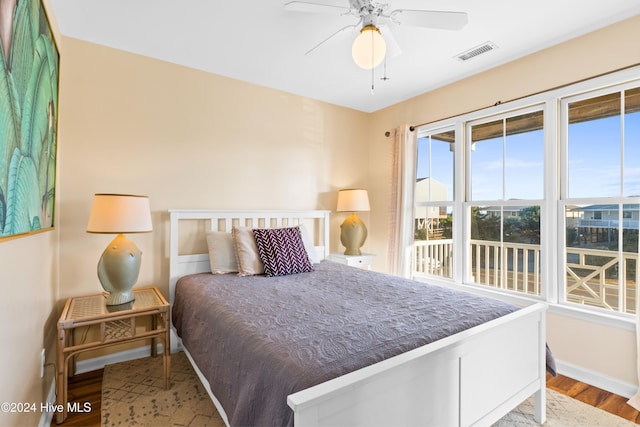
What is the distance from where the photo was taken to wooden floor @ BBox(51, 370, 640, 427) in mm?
1883

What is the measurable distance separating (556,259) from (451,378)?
1822mm

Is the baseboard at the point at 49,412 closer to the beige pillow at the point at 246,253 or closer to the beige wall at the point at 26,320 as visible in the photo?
the beige wall at the point at 26,320

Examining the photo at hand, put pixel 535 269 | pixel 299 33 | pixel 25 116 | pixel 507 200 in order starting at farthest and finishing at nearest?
pixel 507 200 → pixel 535 269 → pixel 299 33 → pixel 25 116

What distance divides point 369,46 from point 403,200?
214cm

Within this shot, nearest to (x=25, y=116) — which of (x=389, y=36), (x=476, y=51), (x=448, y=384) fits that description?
(x=389, y=36)

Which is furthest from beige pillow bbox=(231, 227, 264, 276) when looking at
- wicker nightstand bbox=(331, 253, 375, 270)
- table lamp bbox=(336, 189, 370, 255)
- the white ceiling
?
the white ceiling

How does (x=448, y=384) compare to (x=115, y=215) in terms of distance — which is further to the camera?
(x=115, y=215)

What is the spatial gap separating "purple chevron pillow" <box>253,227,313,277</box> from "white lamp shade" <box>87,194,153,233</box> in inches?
36.5

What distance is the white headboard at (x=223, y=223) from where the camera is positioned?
9.00 feet

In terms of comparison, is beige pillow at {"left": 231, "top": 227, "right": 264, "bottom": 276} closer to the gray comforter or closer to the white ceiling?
the gray comforter

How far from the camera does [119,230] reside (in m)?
2.09

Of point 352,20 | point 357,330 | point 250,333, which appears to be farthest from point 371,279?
point 352,20

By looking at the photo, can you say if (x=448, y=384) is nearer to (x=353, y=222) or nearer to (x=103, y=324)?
(x=103, y=324)

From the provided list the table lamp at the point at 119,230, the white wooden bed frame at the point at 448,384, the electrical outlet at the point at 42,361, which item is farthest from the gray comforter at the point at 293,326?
the electrical outlet at the point at 42,361
